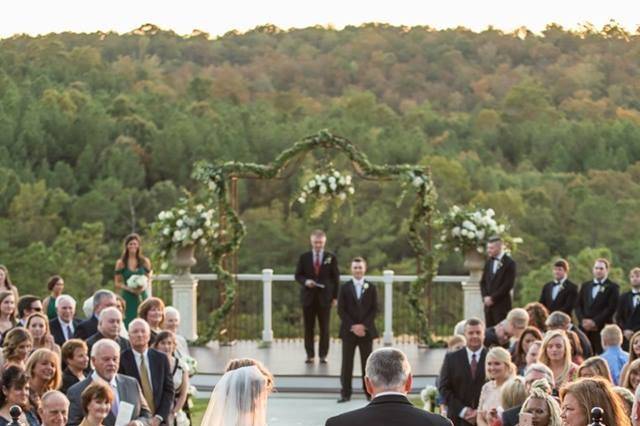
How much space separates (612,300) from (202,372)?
5.11 meters

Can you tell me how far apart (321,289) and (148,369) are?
8690mm

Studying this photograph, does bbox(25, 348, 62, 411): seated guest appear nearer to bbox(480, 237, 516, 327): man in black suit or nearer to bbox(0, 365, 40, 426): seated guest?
bbox(0, 365, 40, 426): seated guest

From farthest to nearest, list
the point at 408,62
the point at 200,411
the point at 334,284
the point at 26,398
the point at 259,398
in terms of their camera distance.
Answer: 1. the point at 408,62
2. the point at 334,284
3. the point at 200,411
4. the point at 26,398
5. the point at 259,398

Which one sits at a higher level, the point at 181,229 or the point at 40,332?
the point at 181,229

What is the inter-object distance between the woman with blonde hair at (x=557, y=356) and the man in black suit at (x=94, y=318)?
4254mm

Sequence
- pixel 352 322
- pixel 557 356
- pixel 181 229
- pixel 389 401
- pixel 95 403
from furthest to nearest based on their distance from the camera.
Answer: pixel 181 229
pixel 352 322
pixel 557 356
pixel 95 403
pixel 389 401

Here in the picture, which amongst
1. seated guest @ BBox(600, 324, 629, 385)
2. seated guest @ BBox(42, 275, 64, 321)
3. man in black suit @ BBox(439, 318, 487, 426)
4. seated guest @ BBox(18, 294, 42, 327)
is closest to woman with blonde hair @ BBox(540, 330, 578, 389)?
man in black suit @ BBox(439, 318, 487, 426)

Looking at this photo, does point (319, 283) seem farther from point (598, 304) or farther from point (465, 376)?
point (465, 376)

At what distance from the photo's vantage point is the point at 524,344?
13.2 m

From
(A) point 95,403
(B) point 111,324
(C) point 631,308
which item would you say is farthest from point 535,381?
(C) point 631,308

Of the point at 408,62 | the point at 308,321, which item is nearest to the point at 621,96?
the point at 408,62

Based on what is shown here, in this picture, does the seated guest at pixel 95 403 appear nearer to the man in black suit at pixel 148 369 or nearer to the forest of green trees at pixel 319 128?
the man in black suit at pixel 148 369

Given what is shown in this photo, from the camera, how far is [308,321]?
2080 cm

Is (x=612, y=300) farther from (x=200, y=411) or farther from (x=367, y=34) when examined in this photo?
(x=367, y=34)
